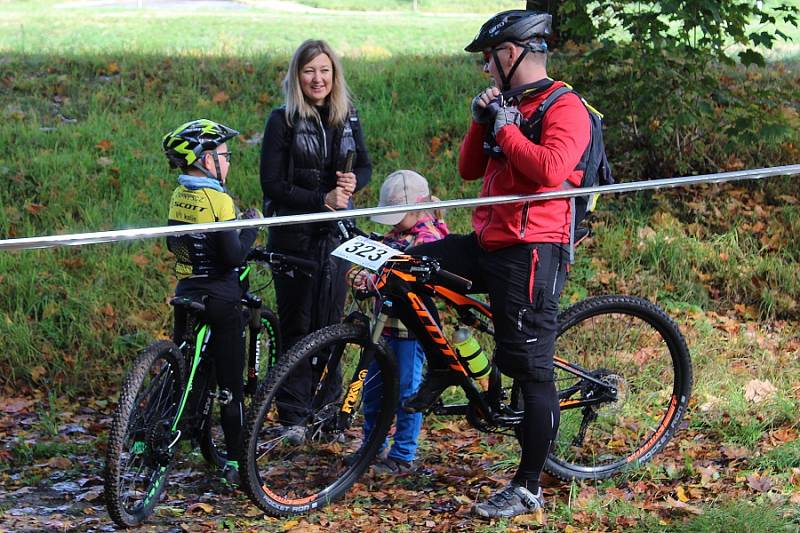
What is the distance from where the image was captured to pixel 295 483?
4914 mm

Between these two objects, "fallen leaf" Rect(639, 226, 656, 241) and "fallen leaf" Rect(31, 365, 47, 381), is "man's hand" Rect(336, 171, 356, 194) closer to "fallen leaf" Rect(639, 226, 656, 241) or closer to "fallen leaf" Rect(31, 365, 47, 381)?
"fallen leaf" Rect(31, 365, 47, 381)

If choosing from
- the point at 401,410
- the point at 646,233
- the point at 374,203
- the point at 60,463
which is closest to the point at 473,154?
the point at 401,410

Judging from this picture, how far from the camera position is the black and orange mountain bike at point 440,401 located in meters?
4.60

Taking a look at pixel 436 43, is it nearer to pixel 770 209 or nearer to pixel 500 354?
pixel 770 209

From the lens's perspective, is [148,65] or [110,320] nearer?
[110,320]

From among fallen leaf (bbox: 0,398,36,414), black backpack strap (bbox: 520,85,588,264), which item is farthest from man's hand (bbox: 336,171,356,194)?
fallen leaf (bbox: 0,398,36,414)

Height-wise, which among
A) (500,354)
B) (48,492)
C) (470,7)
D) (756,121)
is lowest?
(48,492)

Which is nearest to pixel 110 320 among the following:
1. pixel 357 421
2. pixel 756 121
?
pixel 357 421

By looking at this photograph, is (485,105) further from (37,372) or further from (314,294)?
(37,372)

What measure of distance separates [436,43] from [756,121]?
1008cm

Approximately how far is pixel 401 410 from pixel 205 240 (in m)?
1.25

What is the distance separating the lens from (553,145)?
166 inches

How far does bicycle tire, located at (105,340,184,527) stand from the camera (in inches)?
172

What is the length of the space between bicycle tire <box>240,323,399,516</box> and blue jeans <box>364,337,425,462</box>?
0.25ft
